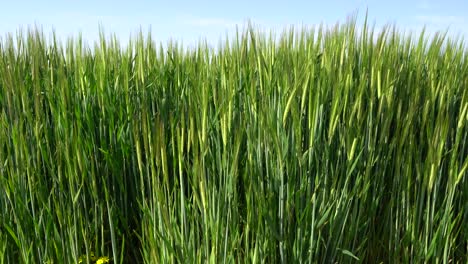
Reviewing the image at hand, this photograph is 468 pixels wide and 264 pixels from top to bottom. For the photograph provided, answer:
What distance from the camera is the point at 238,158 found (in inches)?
73.1

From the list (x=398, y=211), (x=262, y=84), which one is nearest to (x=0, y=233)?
(x=262, y=84)

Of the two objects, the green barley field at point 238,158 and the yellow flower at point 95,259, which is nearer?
the green barley field at point 238,158

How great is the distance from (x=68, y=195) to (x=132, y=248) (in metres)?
0.32

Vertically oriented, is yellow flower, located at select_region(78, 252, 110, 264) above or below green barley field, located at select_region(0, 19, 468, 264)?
below

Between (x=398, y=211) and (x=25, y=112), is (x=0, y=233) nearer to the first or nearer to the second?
(x=25, y=112)

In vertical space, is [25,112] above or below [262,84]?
below

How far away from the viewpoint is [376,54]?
2.19m

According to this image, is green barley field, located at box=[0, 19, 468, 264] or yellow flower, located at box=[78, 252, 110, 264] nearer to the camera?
green barley field, located at box=[0, 19, 468, 264]

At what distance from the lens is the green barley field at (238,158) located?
1.75 meters

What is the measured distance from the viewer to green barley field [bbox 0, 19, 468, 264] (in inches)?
→ 69.0

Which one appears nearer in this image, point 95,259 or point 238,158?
point 238,158

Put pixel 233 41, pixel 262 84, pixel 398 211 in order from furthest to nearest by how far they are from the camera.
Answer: pixel 233 41, pixel 398 211, pixel 262 84

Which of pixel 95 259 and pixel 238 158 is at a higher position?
pixel 238 158

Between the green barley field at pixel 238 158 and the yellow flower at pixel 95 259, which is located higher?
the green barley field at pixel 238 158
